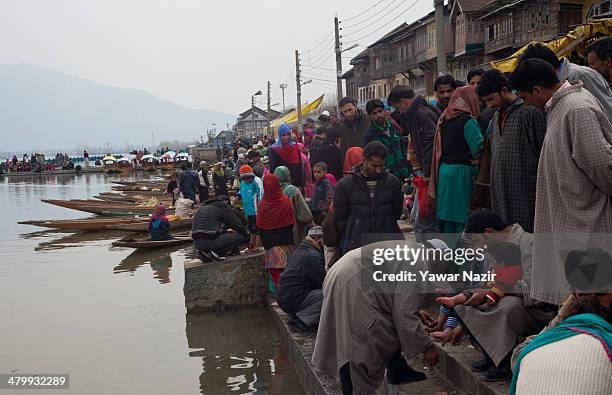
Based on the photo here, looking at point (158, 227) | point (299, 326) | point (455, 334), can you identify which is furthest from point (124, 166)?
point (455, 334)

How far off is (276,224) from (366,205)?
314 cm

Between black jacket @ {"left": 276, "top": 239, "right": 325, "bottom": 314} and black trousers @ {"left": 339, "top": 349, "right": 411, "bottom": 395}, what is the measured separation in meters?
1.80

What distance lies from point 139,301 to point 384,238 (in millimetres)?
6751

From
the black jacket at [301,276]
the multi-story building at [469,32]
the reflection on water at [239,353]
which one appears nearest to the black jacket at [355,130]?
the reflection on water at [239,353]

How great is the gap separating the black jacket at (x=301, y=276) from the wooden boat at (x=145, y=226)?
38.7 ft

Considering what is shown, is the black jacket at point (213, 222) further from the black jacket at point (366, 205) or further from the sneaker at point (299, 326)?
the black jacket at point (366, 205)

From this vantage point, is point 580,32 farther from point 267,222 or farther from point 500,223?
point 500,223

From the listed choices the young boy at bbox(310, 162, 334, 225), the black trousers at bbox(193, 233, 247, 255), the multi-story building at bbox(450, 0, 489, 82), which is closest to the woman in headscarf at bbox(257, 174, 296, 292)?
the young boy at bbox(310, 162, 334, 225)

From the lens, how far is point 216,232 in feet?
30.7

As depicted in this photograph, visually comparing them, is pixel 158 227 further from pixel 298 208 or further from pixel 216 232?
pixel 298 208

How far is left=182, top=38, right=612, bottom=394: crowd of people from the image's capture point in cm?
253

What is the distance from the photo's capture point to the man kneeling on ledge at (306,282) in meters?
6.18

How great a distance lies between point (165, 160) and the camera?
64562 millimetres

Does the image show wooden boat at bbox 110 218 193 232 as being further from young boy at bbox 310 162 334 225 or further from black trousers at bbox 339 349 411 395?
black trousers at bbox 339 349 411 395
